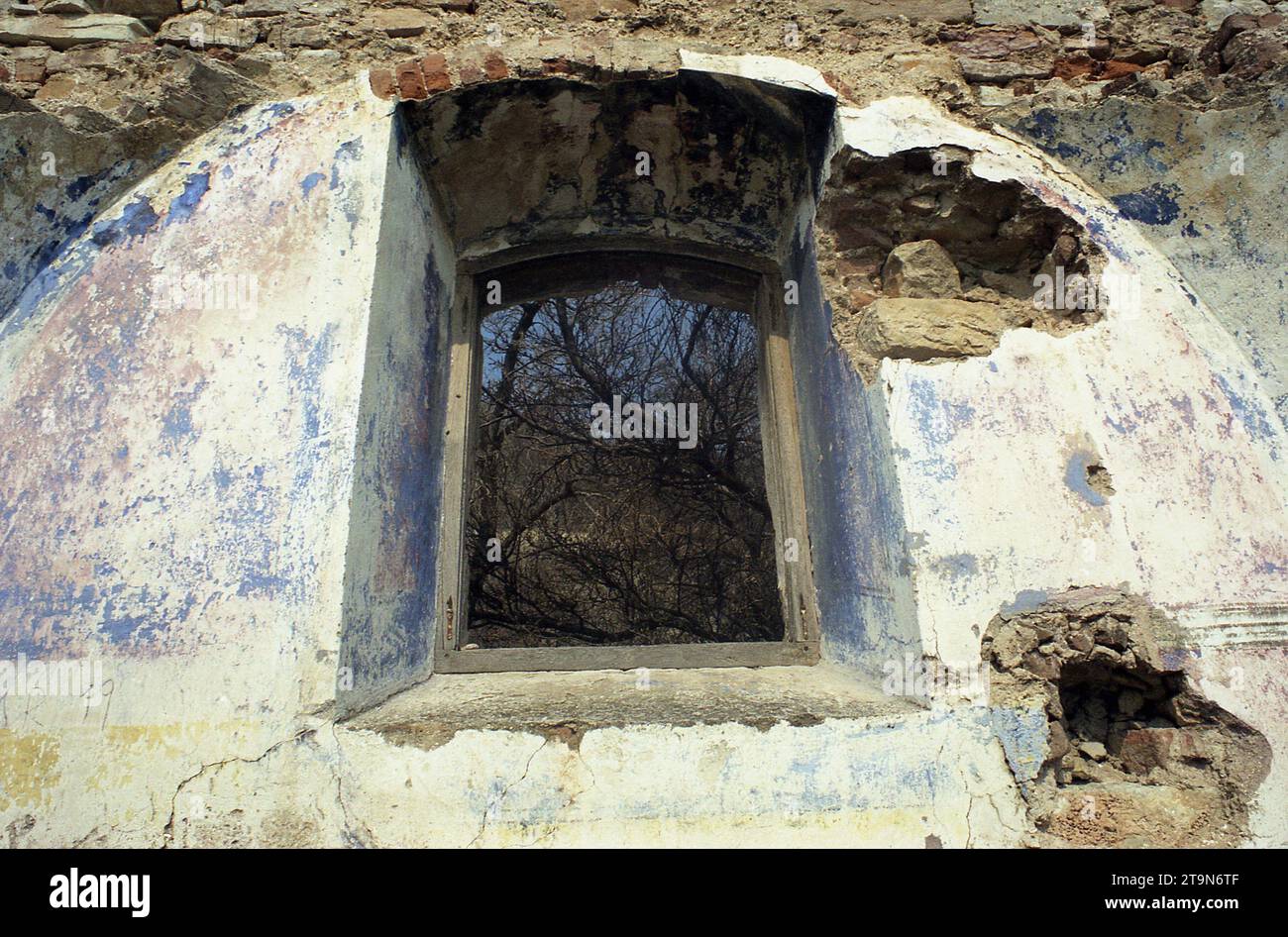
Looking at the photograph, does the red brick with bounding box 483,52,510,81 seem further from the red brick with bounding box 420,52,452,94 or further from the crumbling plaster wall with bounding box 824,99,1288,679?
the crumbling plaster wall with bounding box 824,99,1288,679

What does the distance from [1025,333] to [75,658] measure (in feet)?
8.53

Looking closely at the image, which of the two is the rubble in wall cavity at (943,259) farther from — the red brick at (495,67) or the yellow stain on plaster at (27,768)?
the yellow stain on plaster at (27,768)

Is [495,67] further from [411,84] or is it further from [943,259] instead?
[943,259]

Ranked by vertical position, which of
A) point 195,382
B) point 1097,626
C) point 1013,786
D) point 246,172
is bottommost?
point 1013,786

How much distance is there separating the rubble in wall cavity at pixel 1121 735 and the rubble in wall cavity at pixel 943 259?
0.78 meters

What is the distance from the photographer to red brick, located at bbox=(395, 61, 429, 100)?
2.42 m

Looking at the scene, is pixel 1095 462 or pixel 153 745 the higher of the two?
pixel 1095 462

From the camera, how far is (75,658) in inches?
72.7

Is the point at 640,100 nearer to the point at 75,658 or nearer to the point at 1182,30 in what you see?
the point at 1182,30

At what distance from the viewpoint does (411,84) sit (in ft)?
7.93

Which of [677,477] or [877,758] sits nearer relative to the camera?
[877,758]

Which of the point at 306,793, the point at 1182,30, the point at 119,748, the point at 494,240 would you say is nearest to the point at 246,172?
the point at 494,240

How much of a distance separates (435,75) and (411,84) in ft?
0.26

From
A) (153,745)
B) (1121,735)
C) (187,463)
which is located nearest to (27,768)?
(153,745)
